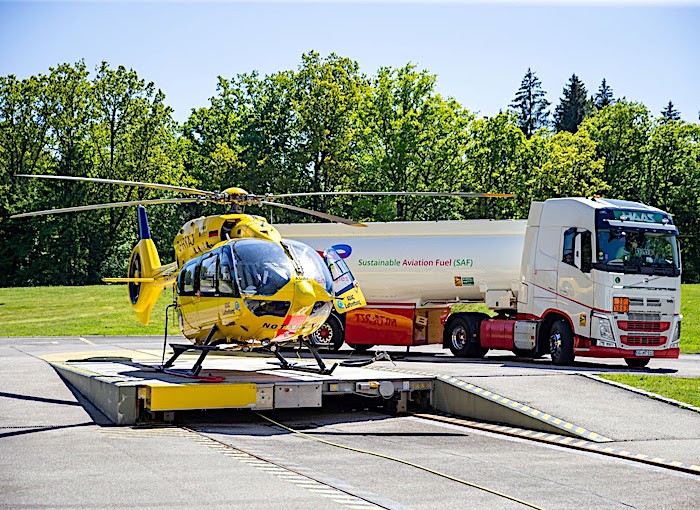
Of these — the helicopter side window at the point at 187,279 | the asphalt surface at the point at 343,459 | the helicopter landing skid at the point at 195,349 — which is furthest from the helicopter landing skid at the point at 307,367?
the helicopter side window at the point at 187,279

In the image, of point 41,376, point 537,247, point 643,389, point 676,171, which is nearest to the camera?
point 643,389

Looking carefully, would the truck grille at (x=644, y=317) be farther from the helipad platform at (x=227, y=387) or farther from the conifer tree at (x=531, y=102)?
the conifer tree at (x=531, y=102)

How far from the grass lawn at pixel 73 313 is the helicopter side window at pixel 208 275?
19554 mm

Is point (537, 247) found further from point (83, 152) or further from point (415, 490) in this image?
point (83, 152)

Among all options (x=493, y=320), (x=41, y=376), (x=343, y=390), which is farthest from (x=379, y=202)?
(x=343, y=390)

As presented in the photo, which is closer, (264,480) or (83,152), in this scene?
(264,480)

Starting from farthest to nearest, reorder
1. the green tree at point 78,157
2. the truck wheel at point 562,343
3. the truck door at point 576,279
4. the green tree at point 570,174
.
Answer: the green tree at point 78,157 < the green tree at point 570,174 < the truck wheel at point 562,343 < the truck door at point 576,279

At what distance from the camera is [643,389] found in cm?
1580

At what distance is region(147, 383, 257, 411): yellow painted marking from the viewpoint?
43.9 feet

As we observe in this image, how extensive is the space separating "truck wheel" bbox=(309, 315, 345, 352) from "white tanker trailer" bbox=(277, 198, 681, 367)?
0.10 ft

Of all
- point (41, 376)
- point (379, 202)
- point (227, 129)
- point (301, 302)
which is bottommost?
point (41, 376)

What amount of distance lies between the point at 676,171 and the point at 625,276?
51.9 metres

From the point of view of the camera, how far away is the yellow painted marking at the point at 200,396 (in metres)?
13.4

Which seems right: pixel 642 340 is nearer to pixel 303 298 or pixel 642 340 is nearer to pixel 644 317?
pixel 644 317
